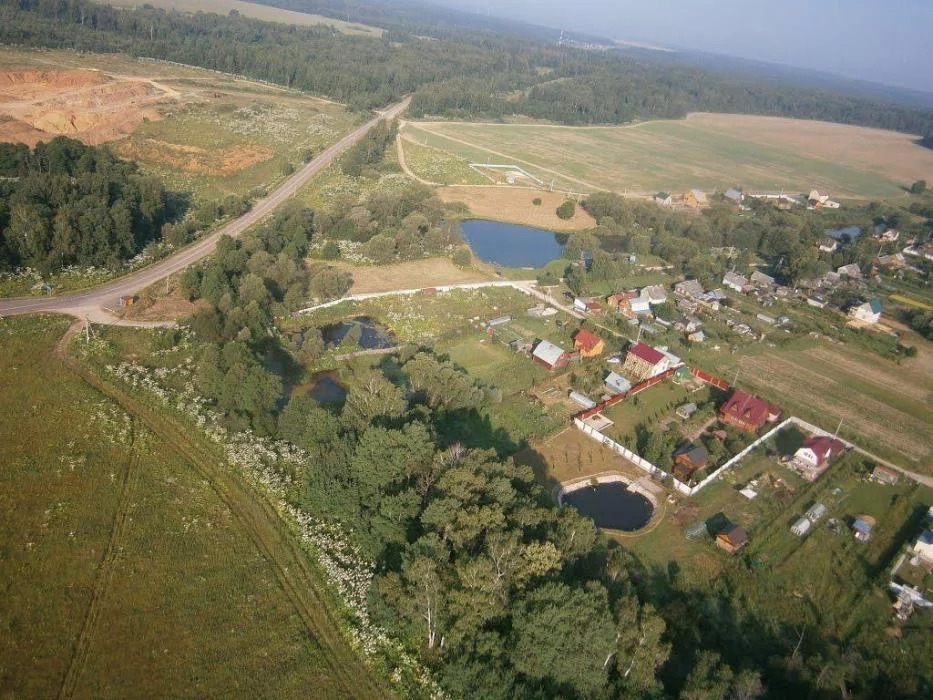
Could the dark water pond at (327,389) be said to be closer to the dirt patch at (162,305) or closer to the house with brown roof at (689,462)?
the dirt patch at (162,305)

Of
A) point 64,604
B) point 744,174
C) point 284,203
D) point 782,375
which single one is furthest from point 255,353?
point 744,174

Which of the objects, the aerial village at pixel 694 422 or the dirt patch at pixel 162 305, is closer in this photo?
the aerial village at pixel 694 422

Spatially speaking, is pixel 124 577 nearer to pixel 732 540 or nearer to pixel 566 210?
pixel 732 540

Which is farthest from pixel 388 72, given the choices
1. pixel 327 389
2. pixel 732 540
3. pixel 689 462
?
pixel 732 540

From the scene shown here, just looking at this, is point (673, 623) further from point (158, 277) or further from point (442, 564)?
point (158, 277)

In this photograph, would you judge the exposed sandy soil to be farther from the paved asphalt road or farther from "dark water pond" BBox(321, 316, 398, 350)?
"dark water pond" BBox(321, 316, 398, 350)

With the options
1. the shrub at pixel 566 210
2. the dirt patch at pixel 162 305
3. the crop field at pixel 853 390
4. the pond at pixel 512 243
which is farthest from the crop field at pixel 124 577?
the shrub at pixel 566 210
